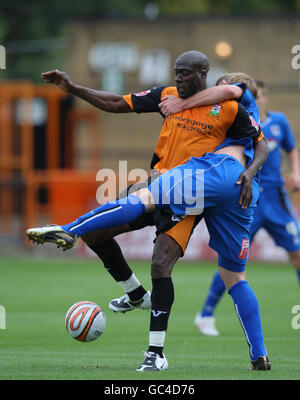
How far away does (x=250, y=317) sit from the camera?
21.8 ft

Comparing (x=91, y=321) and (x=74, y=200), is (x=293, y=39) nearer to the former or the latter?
(x=74, y=200)

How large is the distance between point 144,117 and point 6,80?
475 inches

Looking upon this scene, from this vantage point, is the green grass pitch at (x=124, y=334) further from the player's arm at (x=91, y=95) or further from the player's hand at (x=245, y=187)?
the player's arm at (x=91, y=95)

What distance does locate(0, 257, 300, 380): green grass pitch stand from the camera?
6.39m

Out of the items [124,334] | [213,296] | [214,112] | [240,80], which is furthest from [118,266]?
[213,296]

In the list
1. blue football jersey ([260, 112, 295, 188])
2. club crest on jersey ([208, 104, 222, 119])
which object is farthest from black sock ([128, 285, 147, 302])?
blue football jersey ([260, 112, 295, 188])

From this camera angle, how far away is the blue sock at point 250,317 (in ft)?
21.6

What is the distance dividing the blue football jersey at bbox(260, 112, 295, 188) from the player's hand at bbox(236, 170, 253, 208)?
12.5 ft

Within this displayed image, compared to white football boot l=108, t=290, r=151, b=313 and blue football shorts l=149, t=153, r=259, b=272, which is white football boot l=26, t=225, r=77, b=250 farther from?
white football boot l=108, t=290, r=151, b=313

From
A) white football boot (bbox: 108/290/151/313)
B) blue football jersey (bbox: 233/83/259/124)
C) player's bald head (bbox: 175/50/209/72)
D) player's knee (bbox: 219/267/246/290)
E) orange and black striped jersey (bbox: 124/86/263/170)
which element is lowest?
white football boot (bbox: 108/290/151/313)

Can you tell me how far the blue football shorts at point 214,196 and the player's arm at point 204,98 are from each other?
0.40 metres

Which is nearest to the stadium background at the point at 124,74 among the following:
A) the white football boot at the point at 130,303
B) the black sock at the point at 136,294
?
the white football boot at the point at 130,303

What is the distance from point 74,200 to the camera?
21312mm
